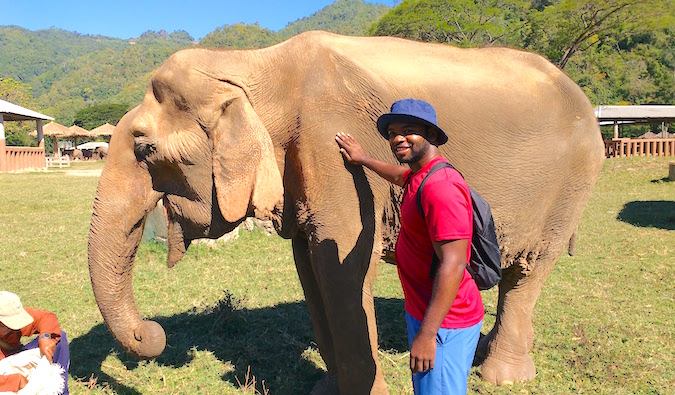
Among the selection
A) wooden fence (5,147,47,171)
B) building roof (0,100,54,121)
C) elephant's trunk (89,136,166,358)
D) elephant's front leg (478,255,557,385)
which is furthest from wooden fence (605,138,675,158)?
building roof (0,100,54,121)

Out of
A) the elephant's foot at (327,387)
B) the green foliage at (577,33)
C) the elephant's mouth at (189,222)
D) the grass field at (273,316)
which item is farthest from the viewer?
the green foliage at (577,33)

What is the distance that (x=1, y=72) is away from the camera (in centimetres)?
16312

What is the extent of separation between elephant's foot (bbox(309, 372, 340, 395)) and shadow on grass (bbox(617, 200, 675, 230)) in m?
9.10

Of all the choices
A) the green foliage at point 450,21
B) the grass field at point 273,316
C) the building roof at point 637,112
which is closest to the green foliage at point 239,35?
the green foliage at point 450,21

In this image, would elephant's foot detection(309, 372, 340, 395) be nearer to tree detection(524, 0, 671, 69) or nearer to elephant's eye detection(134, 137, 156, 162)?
elephant's eye detection(134, 137, 156, 162)

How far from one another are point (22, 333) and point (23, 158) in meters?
30.7

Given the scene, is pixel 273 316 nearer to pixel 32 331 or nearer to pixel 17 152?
pixel 32 331

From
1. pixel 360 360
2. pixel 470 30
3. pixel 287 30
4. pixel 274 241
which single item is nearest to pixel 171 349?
pixel 360 360

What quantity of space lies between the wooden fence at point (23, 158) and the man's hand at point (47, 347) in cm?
2901

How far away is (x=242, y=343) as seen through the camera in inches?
189

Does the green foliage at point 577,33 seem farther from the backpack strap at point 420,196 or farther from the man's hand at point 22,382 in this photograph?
the man's hand at point 22,382

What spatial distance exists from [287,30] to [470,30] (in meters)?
167

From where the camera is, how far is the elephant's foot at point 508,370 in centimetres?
412

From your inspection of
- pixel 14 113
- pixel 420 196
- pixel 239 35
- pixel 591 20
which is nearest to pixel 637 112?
pixel 591 20
